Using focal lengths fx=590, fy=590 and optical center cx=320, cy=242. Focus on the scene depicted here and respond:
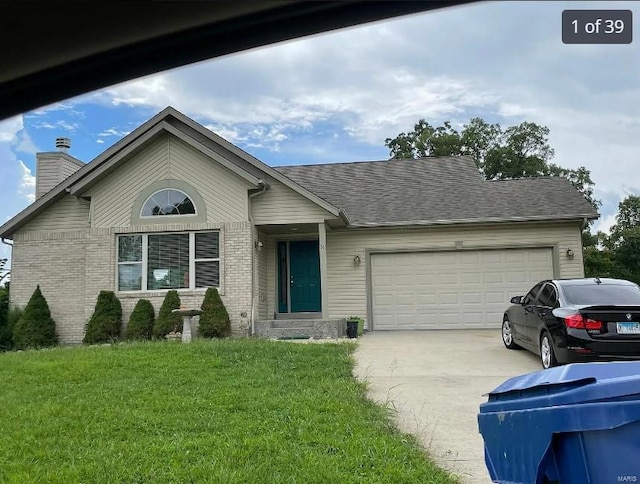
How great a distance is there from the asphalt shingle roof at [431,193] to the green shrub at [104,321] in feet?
21.1

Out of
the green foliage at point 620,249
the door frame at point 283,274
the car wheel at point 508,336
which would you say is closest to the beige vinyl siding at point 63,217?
the door frame at point 283,274

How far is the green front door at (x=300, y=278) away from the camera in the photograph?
55.5 ft

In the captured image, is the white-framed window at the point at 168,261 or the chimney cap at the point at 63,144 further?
the chimney cap at the point at 63,144

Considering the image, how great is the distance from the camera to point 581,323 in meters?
8.21

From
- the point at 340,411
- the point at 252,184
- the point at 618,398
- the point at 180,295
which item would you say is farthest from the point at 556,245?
the point at 618,398

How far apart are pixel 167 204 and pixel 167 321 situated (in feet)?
10.2

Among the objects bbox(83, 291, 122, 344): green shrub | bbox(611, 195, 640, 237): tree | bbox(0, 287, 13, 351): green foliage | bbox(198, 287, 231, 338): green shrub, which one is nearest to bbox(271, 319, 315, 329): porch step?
bbox(198, 287, 231, 338): green shrub

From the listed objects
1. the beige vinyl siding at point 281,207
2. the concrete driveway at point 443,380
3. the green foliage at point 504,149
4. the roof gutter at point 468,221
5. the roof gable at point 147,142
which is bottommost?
the concrete driveway at point 443,380

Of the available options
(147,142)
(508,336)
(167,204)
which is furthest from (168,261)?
(508,336)

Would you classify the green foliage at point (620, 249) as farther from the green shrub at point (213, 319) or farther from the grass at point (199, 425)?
the grass at point (199, 425)

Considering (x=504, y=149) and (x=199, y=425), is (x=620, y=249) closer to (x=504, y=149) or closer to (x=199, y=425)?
(x=504, y=149)

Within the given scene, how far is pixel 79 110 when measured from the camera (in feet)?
8.96

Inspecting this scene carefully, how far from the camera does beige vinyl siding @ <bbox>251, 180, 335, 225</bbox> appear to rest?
14938 millimetres

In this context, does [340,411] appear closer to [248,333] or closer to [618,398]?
[618,398]
